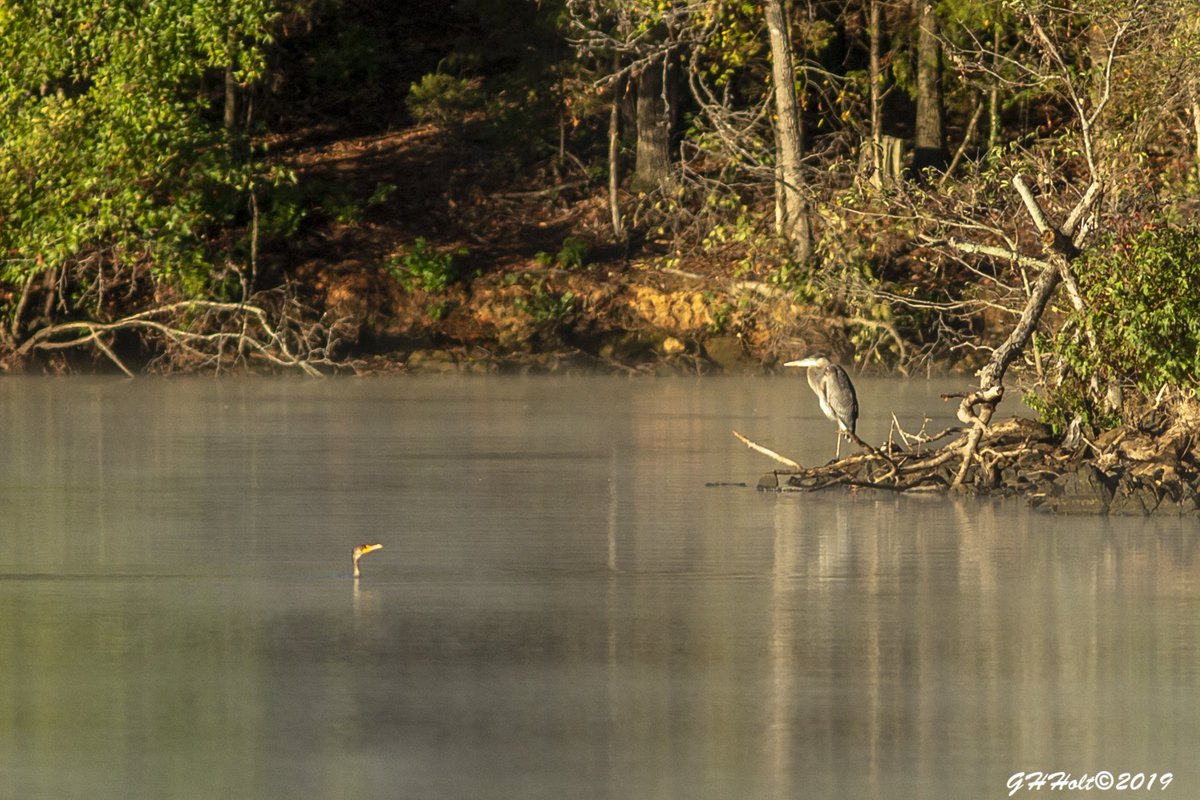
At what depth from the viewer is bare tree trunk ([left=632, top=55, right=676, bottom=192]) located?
37250 mm

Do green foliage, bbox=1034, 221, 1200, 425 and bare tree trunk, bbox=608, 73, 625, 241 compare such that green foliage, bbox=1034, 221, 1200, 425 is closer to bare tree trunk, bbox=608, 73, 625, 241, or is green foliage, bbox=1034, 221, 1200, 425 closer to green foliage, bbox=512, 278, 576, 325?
green foliage, bbox=512, 278, 576, 325

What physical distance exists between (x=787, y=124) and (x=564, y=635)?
2286cm

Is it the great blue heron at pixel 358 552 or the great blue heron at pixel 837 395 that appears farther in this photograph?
the great blue heron at pixel 837 395

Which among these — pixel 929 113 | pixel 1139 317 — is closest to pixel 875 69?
pixel 929 113

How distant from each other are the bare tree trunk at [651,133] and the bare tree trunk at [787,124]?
463 cm

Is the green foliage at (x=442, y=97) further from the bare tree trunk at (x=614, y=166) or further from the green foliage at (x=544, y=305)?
the green foliage at (x=544, y=305)

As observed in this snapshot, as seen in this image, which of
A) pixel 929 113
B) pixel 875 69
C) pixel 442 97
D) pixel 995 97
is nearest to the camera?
pixel 995 97

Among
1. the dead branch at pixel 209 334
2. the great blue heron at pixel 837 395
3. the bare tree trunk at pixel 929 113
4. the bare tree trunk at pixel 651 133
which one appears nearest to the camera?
the great blue heron at pixel 837 395

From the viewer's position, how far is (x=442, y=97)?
35625 millimetres

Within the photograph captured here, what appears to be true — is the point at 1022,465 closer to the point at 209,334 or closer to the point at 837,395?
the point at 837,395

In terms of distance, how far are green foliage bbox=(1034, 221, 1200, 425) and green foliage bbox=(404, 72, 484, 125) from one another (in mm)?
20101

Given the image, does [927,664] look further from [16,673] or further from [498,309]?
[498,309]

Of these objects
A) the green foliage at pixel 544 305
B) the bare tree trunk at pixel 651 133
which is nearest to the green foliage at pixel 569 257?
the green foliage at pixel 544 305

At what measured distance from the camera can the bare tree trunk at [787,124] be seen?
103 feet
